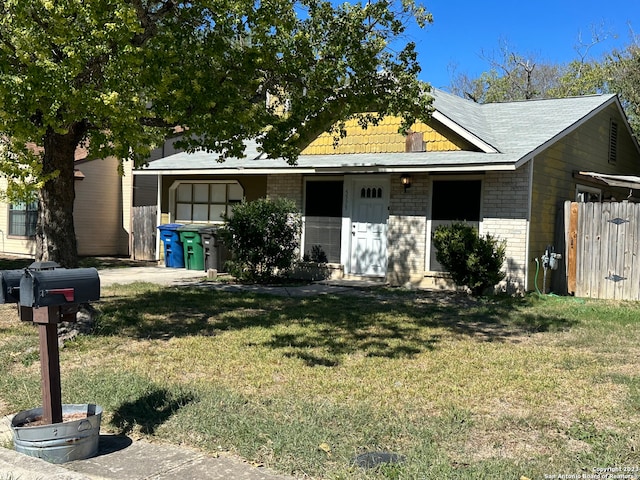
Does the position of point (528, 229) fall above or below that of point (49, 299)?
above

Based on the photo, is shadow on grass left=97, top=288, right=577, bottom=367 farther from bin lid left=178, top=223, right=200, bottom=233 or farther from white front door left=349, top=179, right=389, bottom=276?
bin lid left=178, top=223, right=200, bottom=233

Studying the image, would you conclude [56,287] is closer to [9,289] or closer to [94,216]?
[9,289]

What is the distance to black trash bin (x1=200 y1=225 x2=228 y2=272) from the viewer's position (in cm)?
1652

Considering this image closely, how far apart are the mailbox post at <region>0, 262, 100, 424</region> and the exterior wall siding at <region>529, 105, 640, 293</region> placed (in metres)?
10.1

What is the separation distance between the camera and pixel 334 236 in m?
15.3

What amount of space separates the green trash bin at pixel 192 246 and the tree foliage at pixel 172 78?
23.8 ft

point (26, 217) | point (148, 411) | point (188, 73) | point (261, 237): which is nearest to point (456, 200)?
point (261, 237)

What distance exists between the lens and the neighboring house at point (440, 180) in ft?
42.6

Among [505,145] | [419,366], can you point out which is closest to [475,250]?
[505,145]

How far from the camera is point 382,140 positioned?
592 inches

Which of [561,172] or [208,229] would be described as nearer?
[561,172]

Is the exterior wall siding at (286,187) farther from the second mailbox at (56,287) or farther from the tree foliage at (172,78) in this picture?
the second mailbox at (56,287)

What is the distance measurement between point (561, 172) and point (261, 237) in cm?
668

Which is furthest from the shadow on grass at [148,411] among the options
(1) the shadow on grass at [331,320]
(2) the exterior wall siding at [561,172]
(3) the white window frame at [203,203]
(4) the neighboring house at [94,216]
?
(4) the neighboring house at [94,216]
